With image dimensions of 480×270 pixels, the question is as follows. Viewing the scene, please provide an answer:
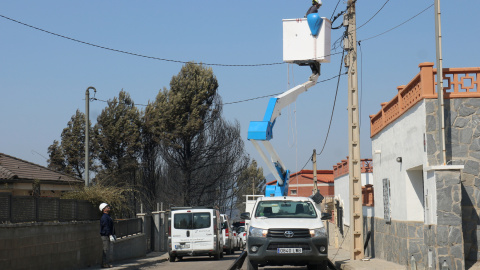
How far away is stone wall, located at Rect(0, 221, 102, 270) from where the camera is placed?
14227 mm

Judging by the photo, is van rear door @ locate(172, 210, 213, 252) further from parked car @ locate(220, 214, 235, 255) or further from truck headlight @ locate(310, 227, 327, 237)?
truck headlight @ locate(310, 227, 327, 237)

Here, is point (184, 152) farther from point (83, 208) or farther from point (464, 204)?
point (464, 204)

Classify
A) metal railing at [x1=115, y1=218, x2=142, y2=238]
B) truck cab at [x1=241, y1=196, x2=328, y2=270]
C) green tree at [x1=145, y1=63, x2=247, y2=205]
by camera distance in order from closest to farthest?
truck cab at [x1=241, y1=196, x2=328, y2=270], metal railing at [x1=115, y1=218, x2=142, y2=238], green tree at [x1=145, y1=63, x2=247, y2=205]

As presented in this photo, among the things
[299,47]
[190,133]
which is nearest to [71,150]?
[190,133]

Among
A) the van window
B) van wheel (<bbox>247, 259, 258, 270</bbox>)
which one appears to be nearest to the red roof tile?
the van window

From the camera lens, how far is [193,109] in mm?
51344

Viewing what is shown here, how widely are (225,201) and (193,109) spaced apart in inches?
643

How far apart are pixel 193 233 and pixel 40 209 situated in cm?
1107

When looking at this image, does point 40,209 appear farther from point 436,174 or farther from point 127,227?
point 127,227

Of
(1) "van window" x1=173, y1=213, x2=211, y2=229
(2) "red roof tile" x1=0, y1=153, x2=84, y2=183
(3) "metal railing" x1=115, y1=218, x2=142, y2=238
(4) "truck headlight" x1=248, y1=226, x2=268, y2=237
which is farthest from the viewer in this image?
(1) "van window" x1=173, y1=213, x2=211, y2=229

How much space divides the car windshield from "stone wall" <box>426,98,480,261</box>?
417cm

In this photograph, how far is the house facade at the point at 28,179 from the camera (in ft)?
84.2

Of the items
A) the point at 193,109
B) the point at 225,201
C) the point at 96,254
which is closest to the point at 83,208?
the point at 96,254

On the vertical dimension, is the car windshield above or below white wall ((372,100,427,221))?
A: below
